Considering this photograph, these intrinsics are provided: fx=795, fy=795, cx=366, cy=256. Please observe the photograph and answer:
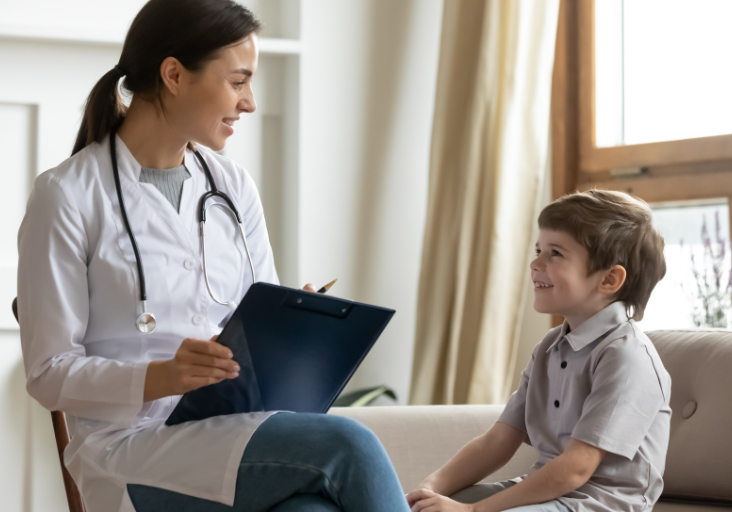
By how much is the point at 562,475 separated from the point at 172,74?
84 cm

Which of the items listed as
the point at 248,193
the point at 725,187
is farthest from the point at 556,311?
the point at 725,187

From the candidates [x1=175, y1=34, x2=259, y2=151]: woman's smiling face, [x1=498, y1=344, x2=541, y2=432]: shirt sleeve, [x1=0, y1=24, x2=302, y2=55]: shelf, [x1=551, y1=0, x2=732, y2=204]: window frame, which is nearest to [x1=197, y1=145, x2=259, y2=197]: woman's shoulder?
[x1=175, y1=34, x2=259, y2=151]: woman's smiling face

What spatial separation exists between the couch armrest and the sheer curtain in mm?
739

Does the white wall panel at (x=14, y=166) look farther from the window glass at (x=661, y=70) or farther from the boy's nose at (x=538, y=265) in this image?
the window glass at (x=661, y=70)

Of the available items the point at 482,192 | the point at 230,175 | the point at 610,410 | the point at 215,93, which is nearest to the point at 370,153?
the point at 482,192

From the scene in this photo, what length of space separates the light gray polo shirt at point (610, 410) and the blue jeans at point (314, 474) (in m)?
0.34

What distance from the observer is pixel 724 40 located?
217cm

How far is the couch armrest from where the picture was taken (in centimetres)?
152

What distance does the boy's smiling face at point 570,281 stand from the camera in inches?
48.8

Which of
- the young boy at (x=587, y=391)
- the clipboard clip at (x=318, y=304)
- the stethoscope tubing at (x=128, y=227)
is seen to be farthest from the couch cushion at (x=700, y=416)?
the stethoscope tubing at (x=128, y=227)

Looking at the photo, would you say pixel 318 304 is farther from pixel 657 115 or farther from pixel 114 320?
pixel 657 115

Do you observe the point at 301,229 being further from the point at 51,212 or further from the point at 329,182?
the point at 51,212

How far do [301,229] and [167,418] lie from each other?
1.41 m

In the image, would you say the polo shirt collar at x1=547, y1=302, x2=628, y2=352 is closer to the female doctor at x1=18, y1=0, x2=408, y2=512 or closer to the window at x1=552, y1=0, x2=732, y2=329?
the female doctor at x1=18, y1=0, x2=408, y2=512
